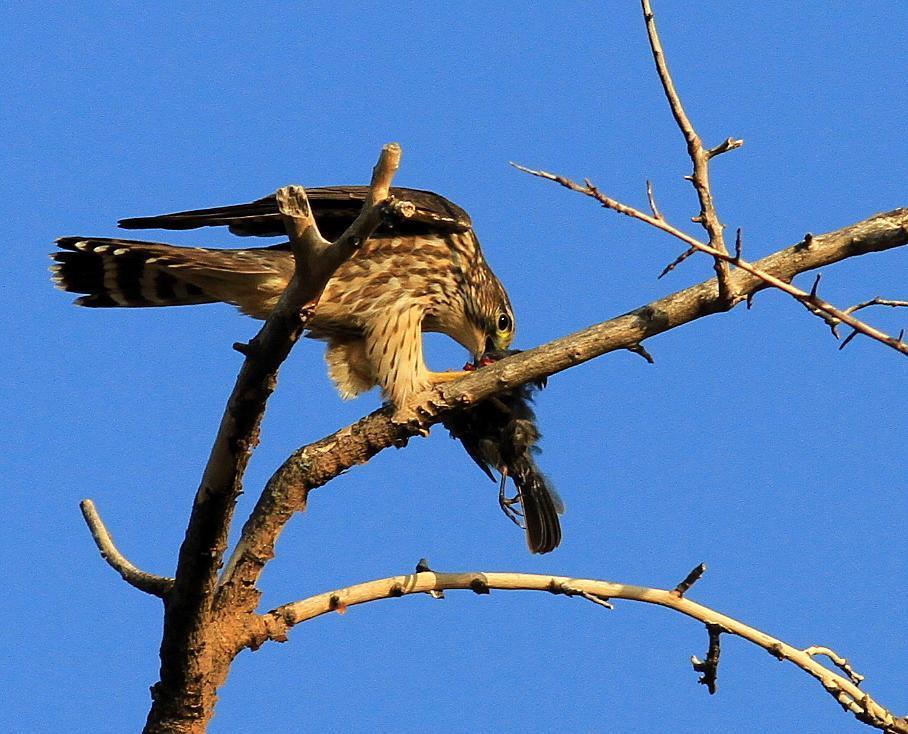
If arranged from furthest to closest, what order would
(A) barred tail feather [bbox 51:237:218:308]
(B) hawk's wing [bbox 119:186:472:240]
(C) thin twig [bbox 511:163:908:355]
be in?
(A) barred tail feather [bbox 51:237:218:308], (B) hawk's wing [bbox 119:186:472:240], (C) thin twig [bbox 511:163:908:355]

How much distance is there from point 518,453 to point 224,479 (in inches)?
66.1

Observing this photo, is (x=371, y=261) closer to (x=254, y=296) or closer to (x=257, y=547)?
(x=254, y=296)

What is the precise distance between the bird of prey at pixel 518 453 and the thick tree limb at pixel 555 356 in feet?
2.47

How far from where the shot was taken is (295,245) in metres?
3.25

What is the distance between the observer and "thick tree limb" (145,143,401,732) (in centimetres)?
319

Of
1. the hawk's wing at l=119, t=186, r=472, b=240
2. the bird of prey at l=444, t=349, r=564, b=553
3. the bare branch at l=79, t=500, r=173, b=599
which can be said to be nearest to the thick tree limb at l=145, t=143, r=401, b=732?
the bare branch at l=79, t=500, r=173, b=599

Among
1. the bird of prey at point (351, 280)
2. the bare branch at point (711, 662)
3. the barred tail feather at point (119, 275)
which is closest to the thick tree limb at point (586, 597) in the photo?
the bare branch at point (711, 662)

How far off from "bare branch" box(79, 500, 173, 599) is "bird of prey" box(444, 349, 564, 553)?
1425 mm

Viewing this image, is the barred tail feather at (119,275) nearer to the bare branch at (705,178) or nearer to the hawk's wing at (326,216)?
the hawk's wing at (326,216)

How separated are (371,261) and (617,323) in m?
1.76

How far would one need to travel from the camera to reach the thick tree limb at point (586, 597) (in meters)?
3.54

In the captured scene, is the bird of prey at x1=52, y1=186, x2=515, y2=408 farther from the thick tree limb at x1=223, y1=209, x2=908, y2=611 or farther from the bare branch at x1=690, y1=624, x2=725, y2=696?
the bare branch at x1=690, y1=624, x2=725, y2=696

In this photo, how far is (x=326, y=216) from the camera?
4945 mm

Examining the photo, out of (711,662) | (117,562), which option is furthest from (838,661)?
(117,562)
